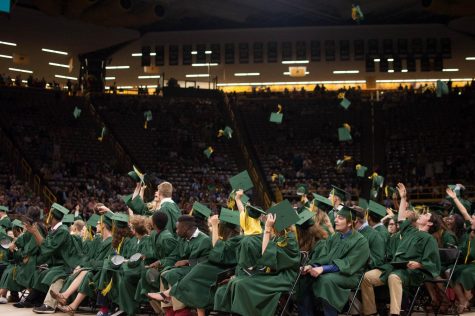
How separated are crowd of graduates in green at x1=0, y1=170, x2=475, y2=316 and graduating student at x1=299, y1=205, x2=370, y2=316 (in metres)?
0.01

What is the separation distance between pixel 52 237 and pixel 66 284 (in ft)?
2.33

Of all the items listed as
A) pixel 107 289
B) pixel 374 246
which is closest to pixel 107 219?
pixel 107 289

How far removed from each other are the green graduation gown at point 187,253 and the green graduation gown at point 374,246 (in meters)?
1.69

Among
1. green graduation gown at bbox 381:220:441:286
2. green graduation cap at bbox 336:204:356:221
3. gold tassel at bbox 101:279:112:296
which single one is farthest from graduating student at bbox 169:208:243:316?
green graduation gown at bbox 381:220:441:286

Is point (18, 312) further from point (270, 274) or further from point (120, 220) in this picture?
point (270, 274)

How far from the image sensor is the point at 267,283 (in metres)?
7.56

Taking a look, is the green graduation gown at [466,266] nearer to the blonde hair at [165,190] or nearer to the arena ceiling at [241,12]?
the blonde hair at [165,190]

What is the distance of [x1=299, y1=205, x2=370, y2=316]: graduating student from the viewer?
25.3 ft

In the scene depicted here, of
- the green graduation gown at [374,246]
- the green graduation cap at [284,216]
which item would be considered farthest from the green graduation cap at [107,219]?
the green graduation gown at [374,246]

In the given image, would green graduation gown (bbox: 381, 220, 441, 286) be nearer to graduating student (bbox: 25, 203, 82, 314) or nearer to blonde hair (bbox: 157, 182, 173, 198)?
blonde hair (bbox: 157, 182, 173, 198)

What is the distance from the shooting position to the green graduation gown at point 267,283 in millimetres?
7473

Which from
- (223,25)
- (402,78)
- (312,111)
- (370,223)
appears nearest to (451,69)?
(402,78)

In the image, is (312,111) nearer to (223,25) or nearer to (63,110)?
(223,25)

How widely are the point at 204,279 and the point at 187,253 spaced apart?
1.64ft
